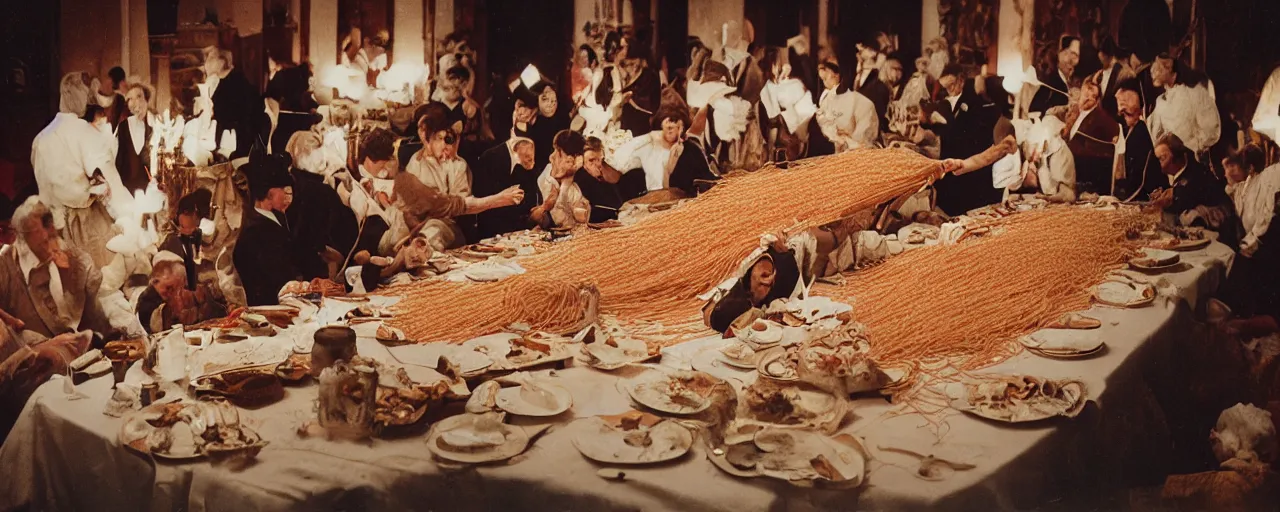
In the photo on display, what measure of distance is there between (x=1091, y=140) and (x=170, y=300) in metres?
5.34

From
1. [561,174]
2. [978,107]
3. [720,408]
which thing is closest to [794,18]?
[978,107]

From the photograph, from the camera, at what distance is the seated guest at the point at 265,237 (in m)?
7.31

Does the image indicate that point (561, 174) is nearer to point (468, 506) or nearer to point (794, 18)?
point (794, 18)

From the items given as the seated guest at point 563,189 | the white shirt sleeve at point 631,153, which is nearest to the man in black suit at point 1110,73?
the white shirt sleeve at point 631,153

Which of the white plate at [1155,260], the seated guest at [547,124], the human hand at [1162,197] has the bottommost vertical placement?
the white plate at [1155,260]

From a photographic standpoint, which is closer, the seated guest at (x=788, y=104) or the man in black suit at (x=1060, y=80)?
the man in black suit at (x=1060, y=80)

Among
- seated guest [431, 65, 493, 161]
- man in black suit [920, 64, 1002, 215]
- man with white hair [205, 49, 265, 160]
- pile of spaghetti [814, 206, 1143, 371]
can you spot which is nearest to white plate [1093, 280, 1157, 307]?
pile of spaghetti [814, 206, 1143, 371]

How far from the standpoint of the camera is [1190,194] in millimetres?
7152

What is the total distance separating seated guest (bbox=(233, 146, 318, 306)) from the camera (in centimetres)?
731

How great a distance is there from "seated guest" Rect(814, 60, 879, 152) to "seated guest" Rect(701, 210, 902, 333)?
1.66ft

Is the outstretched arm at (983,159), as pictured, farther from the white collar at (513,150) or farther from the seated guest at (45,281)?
the seated guest at (45,281)

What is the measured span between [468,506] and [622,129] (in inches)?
115

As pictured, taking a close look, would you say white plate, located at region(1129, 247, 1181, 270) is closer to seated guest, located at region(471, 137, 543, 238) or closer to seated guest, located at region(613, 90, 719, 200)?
seated guest, located at region(613, 90, 719, 200)

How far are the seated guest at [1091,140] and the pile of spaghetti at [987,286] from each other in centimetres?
20
